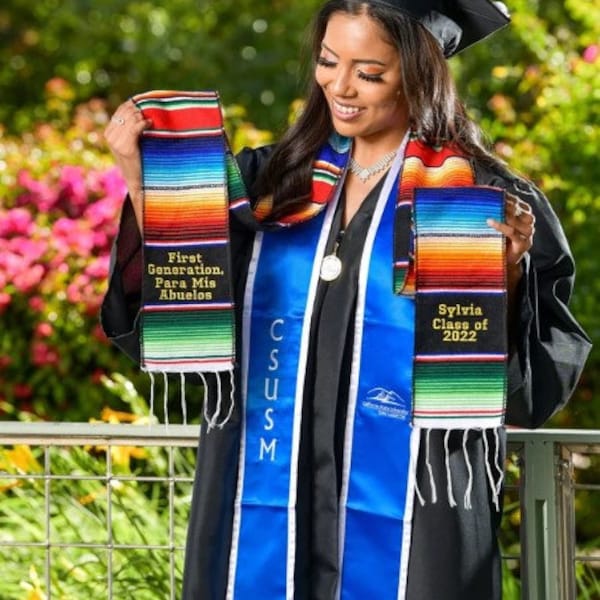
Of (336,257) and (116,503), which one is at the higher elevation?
(336,257)

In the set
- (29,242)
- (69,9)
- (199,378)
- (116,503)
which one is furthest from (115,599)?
(69,9)

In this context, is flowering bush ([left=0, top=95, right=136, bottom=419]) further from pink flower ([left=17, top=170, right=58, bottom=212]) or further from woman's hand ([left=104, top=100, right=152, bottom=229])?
woman's hand ([left=104, top=100, right=152, bottom=229])

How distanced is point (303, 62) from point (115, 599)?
1.71 metres

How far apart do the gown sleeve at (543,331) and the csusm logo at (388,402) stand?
209 mm

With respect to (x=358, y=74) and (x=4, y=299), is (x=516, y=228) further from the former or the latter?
(x=4, y=299)

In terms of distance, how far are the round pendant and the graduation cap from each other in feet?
1.52

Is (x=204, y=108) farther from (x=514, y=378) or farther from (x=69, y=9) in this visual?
(x=69, y=9)

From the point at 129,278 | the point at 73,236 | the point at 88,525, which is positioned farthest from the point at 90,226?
the point at 129,278

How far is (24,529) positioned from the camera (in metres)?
4.99

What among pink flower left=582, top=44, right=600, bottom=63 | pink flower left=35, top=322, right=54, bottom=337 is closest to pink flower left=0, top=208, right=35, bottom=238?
pink flower left=35, top=322, right=54, bottom=337

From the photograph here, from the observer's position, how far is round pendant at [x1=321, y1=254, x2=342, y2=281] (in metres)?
3.30

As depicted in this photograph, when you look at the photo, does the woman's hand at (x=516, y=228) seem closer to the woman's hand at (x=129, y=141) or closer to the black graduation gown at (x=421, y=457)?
the black graduation gown at (x=421, y=457)

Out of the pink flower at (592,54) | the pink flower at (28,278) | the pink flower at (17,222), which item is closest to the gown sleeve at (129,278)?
the pink flower at (28,278)

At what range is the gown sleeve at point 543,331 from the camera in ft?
10.6
